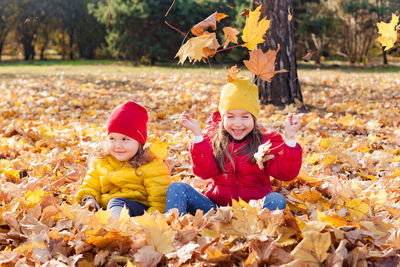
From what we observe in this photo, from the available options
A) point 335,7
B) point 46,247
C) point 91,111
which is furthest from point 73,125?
point 335,7

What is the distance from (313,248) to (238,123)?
3.24 feet

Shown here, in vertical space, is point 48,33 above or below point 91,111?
above

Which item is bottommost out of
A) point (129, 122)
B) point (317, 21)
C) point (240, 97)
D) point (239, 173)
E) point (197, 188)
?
point (197, 188)

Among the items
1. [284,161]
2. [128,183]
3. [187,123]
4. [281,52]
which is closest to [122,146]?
[128,183]

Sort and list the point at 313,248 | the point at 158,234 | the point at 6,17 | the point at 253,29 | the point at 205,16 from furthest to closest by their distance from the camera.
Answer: the point at 6,17 → the point at 205,16 → the point at 253,29 → the point at 158,234 → the point at 313,248

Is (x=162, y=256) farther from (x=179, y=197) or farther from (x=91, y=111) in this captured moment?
(x=91, y=111)

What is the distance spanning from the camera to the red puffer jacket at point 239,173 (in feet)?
7.98

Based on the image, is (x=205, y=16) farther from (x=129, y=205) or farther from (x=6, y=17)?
(x=129, y=205)

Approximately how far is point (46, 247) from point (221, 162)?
1.11m

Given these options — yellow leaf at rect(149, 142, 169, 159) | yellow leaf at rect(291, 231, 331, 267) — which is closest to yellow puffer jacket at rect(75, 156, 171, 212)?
yellow leaf at rect(149, 142, 169, 159)

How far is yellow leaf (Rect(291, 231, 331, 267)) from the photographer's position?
5.37 ft

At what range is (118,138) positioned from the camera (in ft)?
8.72

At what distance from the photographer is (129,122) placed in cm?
262

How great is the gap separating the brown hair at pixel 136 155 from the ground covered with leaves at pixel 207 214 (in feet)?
0.83
